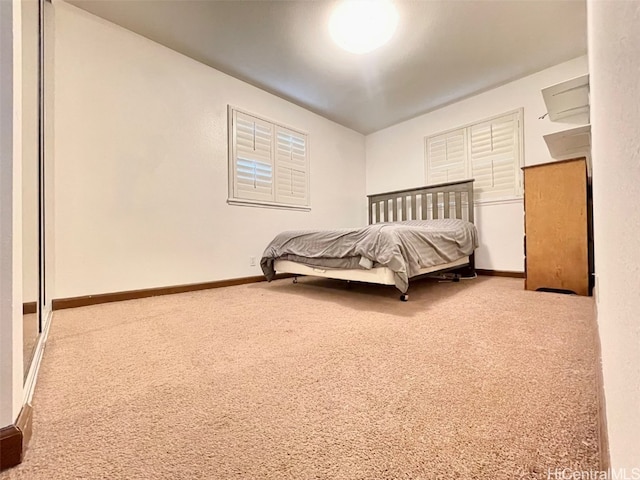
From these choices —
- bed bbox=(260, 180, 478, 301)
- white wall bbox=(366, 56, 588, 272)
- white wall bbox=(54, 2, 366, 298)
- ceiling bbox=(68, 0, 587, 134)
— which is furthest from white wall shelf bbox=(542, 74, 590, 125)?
white wall bbox=(54, 2, 366, 298)

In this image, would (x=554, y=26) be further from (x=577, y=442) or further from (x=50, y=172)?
(x=50, y=172)

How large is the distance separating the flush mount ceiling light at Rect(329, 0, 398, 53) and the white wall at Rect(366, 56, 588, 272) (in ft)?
5.61

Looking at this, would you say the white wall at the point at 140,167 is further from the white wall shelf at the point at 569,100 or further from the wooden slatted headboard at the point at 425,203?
the white wall shelf at the point at 569,100

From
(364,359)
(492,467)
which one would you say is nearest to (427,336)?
(364,359)

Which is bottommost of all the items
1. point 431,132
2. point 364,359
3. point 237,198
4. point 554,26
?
point 364,359

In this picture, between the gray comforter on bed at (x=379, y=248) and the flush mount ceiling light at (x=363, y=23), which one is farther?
the flush mount ceiling light at (x=363, y=23)

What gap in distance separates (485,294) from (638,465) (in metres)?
2.14

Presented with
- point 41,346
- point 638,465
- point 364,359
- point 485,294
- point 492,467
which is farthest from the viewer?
point 485,294

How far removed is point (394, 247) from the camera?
71.7 inches

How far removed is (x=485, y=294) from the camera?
2.17 metres

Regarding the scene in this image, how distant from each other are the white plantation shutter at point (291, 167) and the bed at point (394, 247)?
903 millimetres

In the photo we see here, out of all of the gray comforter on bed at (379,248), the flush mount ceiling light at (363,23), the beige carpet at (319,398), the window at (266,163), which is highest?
the flush mount ceiling light at (363,23)

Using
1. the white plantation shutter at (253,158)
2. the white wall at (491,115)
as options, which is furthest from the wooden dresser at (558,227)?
the white plantation shutter at (253,158)

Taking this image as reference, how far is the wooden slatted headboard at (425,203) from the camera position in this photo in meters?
3.21
